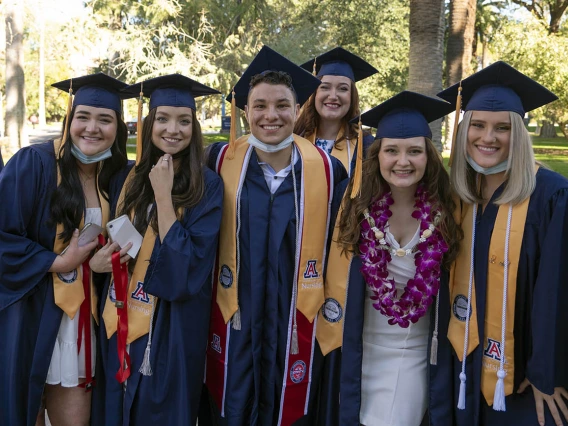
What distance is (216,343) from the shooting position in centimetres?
292

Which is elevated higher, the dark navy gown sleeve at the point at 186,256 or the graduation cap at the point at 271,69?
the graduation cap at the point at 271,69

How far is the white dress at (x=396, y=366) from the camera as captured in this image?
8.59 feet

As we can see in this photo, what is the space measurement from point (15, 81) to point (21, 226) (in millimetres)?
12336

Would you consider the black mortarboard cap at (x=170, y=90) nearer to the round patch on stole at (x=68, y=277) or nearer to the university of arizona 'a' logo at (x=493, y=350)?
the round patch on stole at (x=68, y=277)

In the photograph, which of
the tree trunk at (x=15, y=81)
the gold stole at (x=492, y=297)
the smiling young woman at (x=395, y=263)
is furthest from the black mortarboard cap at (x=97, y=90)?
the tree trunk at (x=15, y=81)

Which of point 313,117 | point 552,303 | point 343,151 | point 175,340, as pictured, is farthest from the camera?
point 313,117

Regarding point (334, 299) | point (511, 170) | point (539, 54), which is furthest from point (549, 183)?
point (539, 54)

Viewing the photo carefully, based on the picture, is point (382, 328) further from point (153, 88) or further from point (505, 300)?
point (153, 88)

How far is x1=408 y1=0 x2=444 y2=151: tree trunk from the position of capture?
6.78 m

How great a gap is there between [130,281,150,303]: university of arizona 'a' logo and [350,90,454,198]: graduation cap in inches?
47.0

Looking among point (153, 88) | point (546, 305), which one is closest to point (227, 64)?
point (153, 88)

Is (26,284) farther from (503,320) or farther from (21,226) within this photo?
(503,320)

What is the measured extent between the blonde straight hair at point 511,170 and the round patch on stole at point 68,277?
1.99 meters

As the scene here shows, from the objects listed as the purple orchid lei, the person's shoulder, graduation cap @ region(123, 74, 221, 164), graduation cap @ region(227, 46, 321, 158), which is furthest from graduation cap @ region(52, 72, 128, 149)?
the person's shoulder
